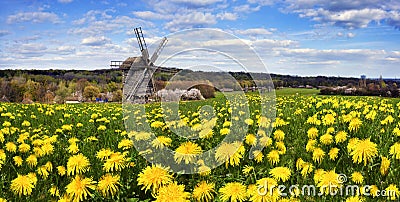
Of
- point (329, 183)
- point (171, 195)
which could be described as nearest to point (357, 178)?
point (329, 183)

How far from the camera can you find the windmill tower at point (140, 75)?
2883cm

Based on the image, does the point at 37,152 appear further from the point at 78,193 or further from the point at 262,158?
the point at 262,158

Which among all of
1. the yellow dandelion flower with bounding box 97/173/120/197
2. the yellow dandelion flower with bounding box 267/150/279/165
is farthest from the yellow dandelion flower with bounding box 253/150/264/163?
the yellow dandelion flower with bounding box 97/173/120/197

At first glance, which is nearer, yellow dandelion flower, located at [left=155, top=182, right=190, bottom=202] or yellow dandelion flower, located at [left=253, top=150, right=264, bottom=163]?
yellow dandelion flower, located at [left=155, top=182, right=190, bottom=202]

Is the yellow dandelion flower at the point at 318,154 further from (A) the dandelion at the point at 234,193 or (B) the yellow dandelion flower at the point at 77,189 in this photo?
(B) the yellow dandelion flower at the point at 77,189

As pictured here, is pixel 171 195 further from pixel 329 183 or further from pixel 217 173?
pixel 217 173

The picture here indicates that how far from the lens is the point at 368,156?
3705 mm

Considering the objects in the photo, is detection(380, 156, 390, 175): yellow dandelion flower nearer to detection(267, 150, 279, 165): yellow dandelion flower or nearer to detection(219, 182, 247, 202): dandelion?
detection(267, 150, 279, 165): yellow dandelion flower

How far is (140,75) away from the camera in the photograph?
3103 cm

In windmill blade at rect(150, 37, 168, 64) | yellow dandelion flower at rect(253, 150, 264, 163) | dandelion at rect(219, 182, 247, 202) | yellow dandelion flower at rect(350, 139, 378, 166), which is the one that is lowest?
yellow dandelion flower at rect(253, 150, 264, 163)

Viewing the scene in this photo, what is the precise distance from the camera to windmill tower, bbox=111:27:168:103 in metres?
28.8

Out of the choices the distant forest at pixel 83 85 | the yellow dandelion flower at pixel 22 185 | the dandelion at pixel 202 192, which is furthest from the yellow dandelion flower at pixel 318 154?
the distant forest at pixel 83 85

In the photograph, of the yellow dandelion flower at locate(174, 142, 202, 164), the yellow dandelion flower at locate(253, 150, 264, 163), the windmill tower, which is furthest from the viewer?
the windmill tower

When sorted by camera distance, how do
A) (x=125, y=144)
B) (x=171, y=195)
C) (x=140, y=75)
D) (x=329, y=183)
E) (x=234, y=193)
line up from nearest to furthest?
(x=171, y=195)
(x=234, y=193)
(x=329, y=183)
(x=125, y=144)
(x=140, y=75)
